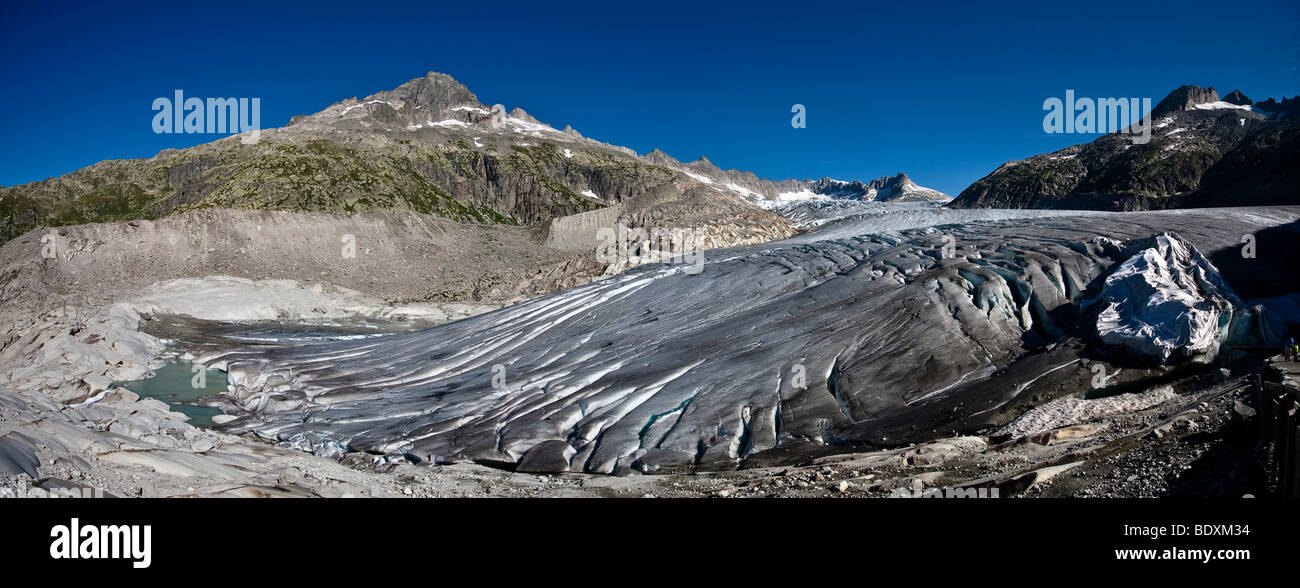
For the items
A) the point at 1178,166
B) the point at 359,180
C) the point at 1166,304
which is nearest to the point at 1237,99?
the point at 1178,166

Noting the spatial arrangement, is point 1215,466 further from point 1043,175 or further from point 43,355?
point 1043,175

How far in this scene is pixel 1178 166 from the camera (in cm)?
9762

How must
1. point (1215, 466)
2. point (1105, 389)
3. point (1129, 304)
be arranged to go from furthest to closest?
point (1129, 304) < point (1105, 389) < point (1215, 466)

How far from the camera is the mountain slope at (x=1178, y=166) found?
226ft

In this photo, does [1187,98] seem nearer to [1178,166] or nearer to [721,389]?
[1178,166]

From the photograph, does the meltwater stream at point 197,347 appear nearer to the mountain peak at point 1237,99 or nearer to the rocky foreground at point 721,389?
Result: the rocky foreground at point 721,389

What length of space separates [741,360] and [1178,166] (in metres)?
113

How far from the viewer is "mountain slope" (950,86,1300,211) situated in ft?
226

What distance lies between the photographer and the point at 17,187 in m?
112

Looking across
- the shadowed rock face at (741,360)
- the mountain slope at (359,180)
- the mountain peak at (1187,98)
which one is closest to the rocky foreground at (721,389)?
the shadowed rock face at (741,360)

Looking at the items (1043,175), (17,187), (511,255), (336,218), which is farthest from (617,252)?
(17,187)

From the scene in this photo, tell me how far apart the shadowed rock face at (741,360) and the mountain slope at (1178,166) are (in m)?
58.4

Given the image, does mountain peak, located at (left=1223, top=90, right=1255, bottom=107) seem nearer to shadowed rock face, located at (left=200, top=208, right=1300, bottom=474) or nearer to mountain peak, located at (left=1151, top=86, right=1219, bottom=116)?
mountain peak, located at (left=1151, top=86, right=1219, bottom=116)
